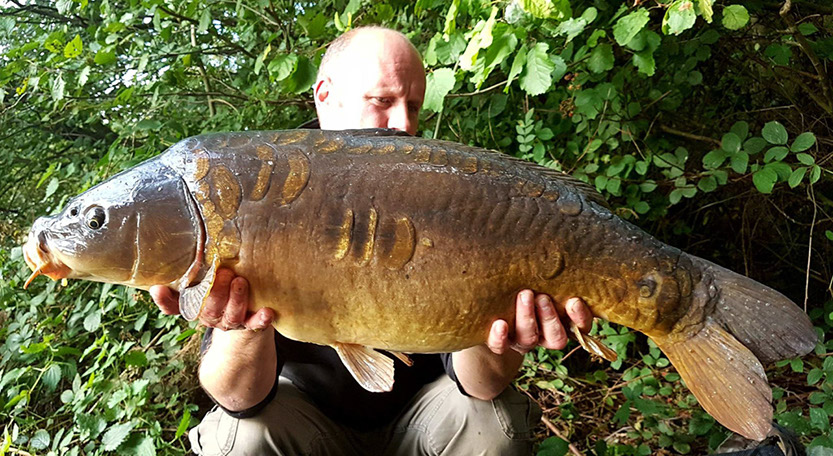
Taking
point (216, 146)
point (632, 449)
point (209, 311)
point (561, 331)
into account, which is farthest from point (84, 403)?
point (632, 449)

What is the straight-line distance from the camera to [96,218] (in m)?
1.15

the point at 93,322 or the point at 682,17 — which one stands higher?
the point at 682,17

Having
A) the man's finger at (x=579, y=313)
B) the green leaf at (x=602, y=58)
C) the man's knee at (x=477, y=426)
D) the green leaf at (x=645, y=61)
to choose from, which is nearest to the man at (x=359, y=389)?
the man's knee at (x=477, y=426)

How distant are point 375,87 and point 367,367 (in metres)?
1.08

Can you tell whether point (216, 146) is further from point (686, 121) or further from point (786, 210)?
point (786, 210)

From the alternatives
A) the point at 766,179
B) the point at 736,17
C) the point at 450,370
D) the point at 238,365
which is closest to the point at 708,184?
the point at 766,179

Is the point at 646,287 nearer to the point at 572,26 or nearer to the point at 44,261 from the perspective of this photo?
the point at 572,26

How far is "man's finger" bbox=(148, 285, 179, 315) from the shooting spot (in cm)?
123

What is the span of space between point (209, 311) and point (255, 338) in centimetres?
38

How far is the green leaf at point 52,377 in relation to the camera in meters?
2.38

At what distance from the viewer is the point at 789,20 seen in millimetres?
2393

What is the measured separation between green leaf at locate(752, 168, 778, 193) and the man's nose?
48.3 inches

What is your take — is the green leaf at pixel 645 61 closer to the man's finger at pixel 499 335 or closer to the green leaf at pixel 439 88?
the green leaf at pixel 439 88

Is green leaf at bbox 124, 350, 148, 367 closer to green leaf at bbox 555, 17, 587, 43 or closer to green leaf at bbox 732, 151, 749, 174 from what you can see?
green leaf at bbox 555, 17, 587, 43
